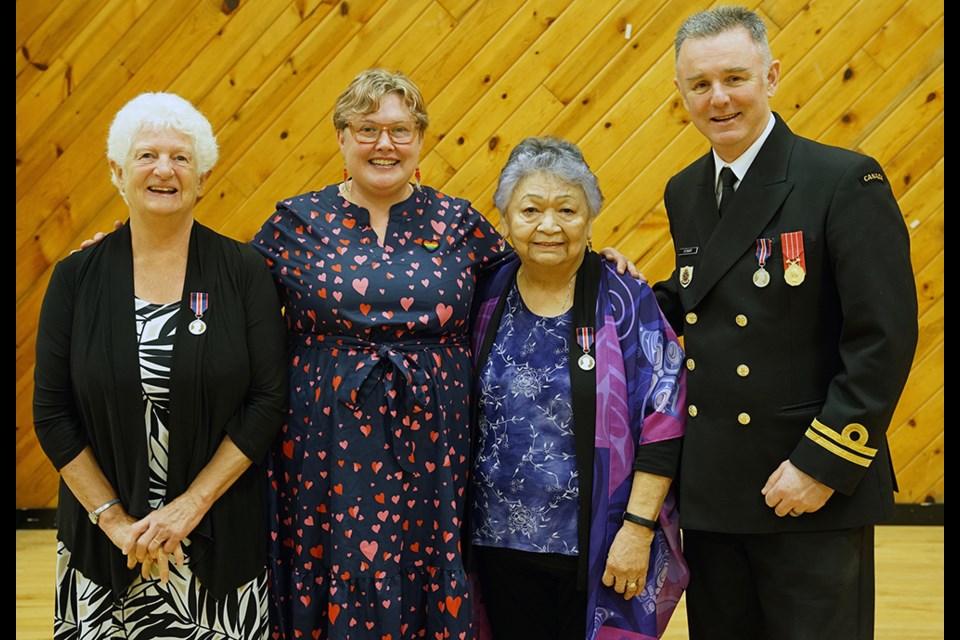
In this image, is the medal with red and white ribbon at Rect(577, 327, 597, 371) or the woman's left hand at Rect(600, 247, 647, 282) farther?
the woman's left hand at Rect(600, 247, 647, 282)

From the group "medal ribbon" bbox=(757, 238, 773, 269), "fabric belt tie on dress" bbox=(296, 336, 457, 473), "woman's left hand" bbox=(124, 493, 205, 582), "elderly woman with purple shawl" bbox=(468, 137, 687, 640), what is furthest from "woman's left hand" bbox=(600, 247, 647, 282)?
"woman's left hand" bbox=(124, 493, 205, 582)

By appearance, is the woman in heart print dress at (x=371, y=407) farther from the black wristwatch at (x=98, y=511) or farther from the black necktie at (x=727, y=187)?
the black necktie at (x=727, y=187)

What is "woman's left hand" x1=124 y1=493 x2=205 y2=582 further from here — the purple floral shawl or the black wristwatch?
the purple floral shawl

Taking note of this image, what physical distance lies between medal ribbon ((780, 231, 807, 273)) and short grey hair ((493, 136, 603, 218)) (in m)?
0.48

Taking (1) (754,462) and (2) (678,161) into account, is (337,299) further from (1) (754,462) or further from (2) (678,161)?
(2) (678,161)

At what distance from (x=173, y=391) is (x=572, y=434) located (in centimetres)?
92

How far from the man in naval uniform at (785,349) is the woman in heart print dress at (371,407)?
0.59 metres

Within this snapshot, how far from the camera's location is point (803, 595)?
1.90 meters

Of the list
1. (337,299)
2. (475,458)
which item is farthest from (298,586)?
(337,299)

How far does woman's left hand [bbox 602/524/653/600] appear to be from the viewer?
6.72ft

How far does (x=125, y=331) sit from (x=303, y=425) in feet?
1.55

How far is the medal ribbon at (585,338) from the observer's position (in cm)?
211

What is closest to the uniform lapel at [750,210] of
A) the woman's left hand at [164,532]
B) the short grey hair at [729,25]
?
the short grey hair at [729,25]

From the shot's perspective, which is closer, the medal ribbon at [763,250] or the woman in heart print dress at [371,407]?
the medal ribbon at [763,250]
